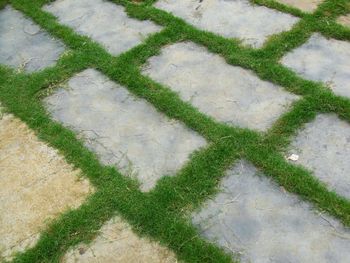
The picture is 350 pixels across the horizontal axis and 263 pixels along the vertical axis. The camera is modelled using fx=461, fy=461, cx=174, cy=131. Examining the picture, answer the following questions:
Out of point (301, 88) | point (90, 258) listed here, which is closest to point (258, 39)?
point (301, 88)

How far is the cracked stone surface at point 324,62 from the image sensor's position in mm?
3607

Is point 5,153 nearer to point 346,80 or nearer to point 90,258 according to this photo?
point 90,258

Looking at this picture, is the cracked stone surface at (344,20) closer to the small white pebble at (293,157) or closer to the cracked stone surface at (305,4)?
the cracked stone surface at (305,4)

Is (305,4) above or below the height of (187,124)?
above

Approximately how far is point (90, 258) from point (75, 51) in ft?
7.03

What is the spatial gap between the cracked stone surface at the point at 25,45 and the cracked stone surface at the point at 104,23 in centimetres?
28

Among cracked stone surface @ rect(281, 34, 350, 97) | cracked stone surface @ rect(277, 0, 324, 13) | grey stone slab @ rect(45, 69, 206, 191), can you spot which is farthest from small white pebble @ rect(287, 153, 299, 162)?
cracked stone surface @ rect(277, 0, 324, 13)

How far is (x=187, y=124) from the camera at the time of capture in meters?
3.39

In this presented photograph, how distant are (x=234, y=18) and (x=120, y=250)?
2.57 m

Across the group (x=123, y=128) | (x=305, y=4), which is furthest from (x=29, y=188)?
(x=305, y=4)

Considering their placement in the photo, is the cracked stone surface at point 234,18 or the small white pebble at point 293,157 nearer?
the small white pebble at point 293,157

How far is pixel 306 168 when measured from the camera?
3014mm

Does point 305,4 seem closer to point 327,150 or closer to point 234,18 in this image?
point 234,18

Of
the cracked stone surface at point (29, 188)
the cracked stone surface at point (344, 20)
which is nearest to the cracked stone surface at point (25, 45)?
the cracked stone surface at point (29, 188)
